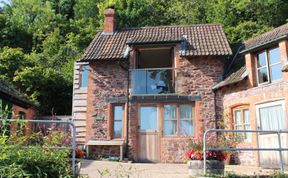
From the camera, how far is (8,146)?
18.5 feet

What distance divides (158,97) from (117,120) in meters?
2.41

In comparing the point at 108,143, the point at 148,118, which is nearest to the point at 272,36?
the point at 148,118

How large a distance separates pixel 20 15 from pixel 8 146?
42411 millimetres

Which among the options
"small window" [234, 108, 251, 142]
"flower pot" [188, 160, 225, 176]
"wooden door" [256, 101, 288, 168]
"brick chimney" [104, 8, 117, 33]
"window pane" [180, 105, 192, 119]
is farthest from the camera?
"brick chimney" [104, 8, 117, 33]

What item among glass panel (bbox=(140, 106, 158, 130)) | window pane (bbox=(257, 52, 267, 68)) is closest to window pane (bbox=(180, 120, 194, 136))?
glass panel (bbox=(140, 106, 158, 130))

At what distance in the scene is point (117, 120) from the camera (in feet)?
52.9

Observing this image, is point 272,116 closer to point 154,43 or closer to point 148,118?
point 148,118

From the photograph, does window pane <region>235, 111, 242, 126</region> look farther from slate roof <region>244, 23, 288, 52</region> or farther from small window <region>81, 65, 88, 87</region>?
small window <region>81, 65, 88, 87</region>

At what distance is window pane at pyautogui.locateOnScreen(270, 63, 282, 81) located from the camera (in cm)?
1242

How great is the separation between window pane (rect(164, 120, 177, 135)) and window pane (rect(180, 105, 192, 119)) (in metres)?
0.51

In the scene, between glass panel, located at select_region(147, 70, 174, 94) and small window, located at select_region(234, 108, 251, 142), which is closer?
small window, located at select_region(234, 108, 251, 142)

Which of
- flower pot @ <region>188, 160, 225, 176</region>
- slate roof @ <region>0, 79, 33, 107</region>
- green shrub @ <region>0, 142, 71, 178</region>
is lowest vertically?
flower pot @ <region>188, 160, 225, 176</region>

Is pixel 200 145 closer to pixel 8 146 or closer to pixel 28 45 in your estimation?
pixel 8 146

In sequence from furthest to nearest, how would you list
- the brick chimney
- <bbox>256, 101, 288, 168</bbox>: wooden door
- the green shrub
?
the brick chimney → <bbox>256, 101, 288, 168</bbox>: wooden door → the green shrub
